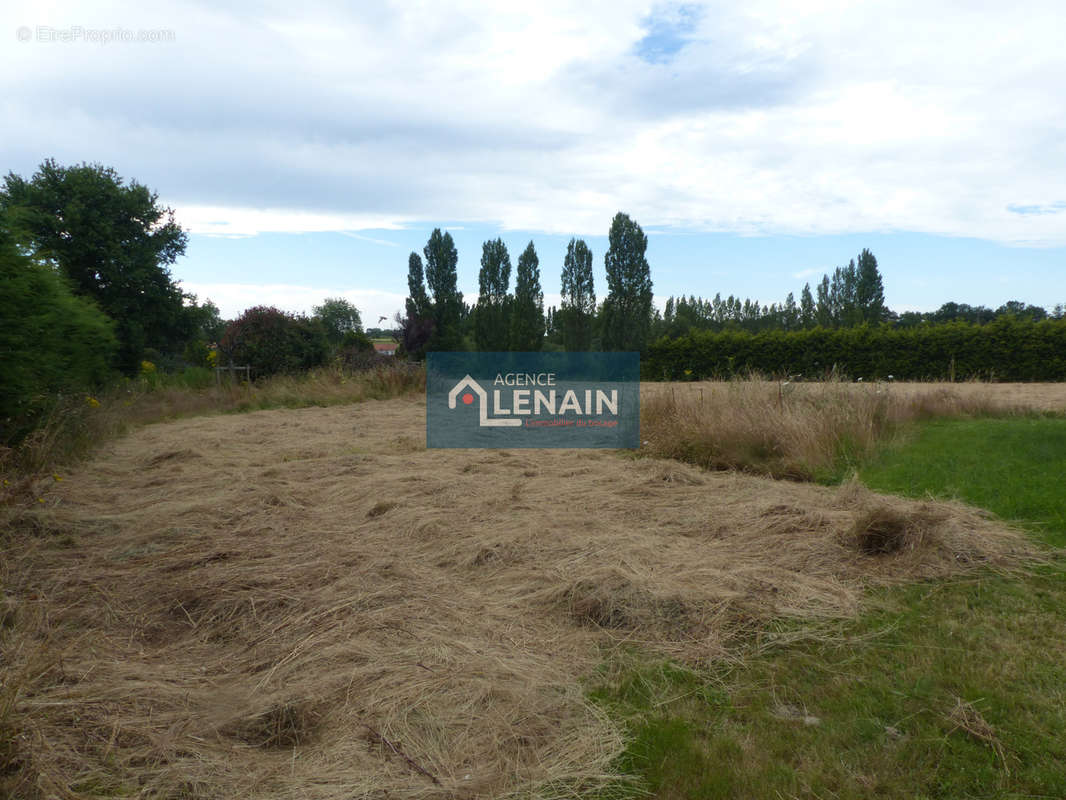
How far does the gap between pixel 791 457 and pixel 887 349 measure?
14.5 meters

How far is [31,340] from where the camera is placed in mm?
4832

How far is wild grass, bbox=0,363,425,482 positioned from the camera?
6734 millimetres

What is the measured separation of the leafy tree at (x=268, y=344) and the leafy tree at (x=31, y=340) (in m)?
8.82

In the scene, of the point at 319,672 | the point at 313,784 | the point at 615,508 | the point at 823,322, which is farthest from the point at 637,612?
the point at 823,322

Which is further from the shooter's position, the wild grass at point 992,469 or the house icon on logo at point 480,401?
the house icon on logo at point 480,401

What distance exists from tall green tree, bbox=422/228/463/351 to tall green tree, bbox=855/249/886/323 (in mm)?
20846

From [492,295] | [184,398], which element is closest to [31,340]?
[184,398]

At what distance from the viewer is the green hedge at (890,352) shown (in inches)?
674

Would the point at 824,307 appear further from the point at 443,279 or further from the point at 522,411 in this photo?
the point at 522,411

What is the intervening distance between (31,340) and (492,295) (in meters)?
30.0

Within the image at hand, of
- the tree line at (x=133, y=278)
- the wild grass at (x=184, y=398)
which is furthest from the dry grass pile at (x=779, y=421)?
the tree line at (x=133, y=278)

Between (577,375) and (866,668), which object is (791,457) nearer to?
(866,668)

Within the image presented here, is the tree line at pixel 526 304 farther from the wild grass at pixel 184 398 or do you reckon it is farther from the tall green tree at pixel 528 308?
the wild grass at pixel 184 398

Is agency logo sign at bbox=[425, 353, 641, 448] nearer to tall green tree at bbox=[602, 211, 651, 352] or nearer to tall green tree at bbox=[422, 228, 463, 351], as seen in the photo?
tall green tree at bbox=[602, 211, 651, 352]
